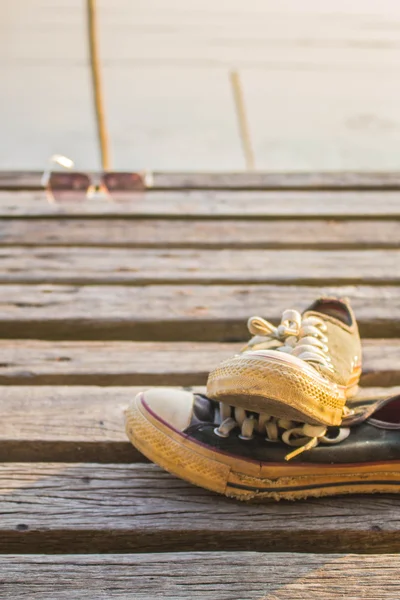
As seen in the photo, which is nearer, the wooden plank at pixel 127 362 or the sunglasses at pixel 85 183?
the wooden plank at pixel 127 362

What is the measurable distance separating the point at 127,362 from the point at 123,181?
39.7 inches

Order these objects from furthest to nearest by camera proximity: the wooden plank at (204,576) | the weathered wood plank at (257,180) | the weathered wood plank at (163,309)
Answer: the weathered wood plank at (257,180) → the weathered wood plank at (163,309) → the wooden plank at (204,576)

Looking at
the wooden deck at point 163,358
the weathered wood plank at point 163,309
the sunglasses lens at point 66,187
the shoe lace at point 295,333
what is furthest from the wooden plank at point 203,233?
the shoe lace at point 295,333

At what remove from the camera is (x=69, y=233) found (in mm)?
2053

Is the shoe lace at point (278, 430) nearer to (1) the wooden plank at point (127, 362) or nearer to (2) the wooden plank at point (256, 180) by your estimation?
(1) the wooden plank at point (127, 362)

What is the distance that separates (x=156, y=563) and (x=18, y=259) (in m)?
1.15

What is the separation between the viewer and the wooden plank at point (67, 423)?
1.12 meters

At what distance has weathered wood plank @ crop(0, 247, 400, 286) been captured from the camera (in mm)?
1768

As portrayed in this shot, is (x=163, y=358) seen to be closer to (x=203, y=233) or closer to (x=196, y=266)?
(x=196, y=266)

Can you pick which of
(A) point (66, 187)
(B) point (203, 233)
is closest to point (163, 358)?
(B) point (203, 233)

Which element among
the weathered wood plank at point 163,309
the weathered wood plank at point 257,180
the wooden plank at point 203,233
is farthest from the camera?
the weathered wood plank at point 257,180

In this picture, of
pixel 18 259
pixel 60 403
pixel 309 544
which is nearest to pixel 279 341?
pixel 309 544

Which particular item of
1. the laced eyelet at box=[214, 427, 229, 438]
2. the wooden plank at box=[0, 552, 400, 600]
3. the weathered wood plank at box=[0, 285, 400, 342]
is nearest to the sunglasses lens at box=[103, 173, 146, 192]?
the weathered wood plank at box=[0, 285, 400, 342]

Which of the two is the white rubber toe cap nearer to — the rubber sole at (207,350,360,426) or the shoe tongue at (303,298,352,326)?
the rubber sole at (207,350,360,426)
